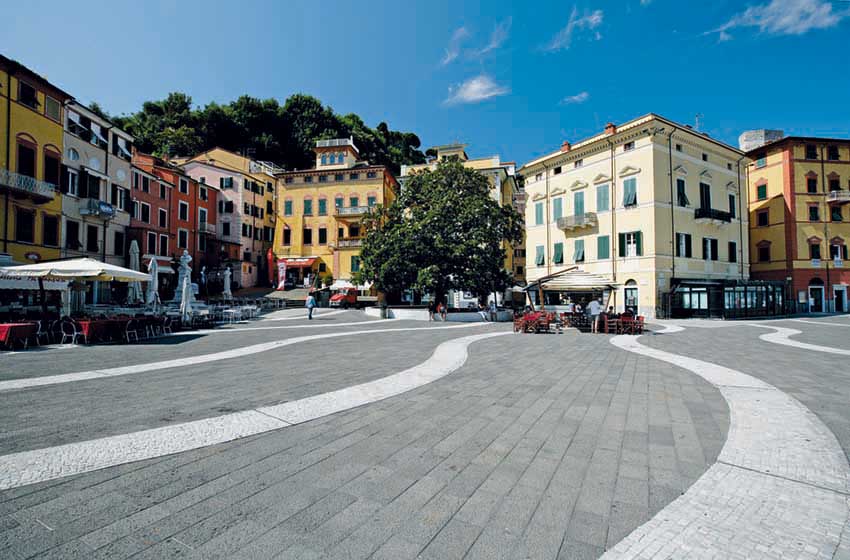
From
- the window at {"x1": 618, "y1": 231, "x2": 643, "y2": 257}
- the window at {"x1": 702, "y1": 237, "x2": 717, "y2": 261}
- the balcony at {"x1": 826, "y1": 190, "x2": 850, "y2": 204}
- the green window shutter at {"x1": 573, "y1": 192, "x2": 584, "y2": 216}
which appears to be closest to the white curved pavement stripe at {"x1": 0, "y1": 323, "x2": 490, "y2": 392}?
the window at {"x1": 618, "y1": 231, "x2": 643, "y2": 257}

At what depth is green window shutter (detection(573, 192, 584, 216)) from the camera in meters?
33.6

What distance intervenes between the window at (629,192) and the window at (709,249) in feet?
23.3

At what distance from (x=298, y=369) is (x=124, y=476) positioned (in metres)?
4.83

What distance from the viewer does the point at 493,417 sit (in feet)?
16.7

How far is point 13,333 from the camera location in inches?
419

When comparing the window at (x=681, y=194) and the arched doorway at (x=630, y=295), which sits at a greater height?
the window at (x=681, y=194)

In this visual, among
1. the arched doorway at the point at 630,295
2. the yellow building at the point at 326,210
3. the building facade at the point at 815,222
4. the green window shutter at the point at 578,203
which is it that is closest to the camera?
the arched doorway at the point at 630,295

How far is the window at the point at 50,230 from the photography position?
2316 cm

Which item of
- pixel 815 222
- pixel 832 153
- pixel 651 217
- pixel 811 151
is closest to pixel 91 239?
pixel 651 217

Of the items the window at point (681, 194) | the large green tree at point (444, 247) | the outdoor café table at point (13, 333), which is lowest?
the outdoor café table at point (13, 333)

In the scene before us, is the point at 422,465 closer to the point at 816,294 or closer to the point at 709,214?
the point at 709,214

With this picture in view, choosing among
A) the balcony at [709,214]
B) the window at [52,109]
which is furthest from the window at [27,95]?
the balcony at [709,214]

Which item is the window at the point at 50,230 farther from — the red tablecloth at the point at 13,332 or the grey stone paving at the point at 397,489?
the grey stone paving at the point at 397,489

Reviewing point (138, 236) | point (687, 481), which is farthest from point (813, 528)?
point (138, 236)
